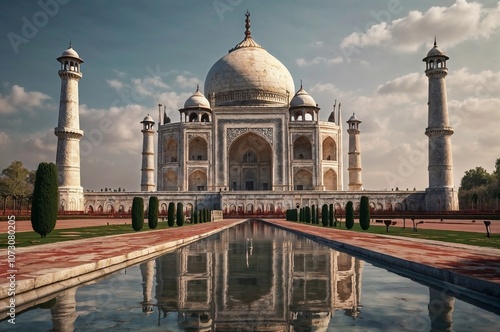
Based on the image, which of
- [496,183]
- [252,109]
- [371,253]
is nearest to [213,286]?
[371,253]

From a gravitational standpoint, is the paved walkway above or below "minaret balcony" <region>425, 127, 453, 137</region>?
below

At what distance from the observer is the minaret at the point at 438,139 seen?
32.2 m

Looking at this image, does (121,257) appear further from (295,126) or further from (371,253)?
(295,126)

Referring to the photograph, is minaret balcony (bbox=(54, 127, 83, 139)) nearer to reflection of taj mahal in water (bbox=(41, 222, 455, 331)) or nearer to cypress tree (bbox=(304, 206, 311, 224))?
cypress tree (bbox=(304, 206, 311, 224))

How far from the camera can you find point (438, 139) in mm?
32438

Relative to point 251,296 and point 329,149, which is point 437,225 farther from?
point 329,149

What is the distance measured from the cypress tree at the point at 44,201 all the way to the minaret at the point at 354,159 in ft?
109

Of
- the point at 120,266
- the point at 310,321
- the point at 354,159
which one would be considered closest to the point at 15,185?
the point at 354,159

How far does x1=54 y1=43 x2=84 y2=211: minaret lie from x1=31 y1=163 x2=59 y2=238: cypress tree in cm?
2070

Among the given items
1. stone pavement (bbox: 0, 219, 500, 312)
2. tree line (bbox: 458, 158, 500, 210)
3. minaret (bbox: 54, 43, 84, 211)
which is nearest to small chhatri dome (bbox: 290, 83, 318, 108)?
tree line (bbox: 458, 158, 500, 210)

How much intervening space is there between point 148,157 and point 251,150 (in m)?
9.74

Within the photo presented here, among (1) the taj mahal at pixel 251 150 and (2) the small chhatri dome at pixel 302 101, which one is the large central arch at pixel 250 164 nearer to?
(1) the taj mahal at pixel 251 150

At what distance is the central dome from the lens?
141 feet

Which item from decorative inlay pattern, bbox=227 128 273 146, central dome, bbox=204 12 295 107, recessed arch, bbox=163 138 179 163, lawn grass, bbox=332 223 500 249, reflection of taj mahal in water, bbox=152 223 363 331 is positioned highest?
central dome, bbox=204 12 295 107
